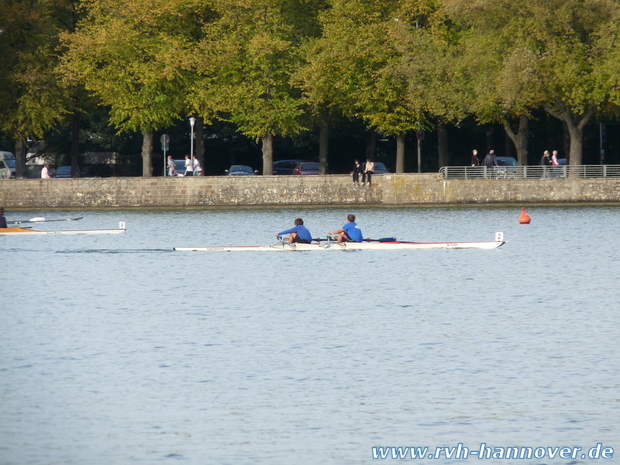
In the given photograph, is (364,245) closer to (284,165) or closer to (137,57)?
(137,57)

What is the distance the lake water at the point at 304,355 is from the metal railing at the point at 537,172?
21.1m

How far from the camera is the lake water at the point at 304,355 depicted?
1673 centimetres

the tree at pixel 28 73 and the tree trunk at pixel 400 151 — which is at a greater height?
the tree at pixel 28 73

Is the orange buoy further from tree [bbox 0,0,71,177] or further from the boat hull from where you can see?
tree [bbox 0,0,71,177]

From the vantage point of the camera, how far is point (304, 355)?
22.9m

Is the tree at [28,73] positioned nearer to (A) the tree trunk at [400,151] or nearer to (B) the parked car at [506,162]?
(A) the tree trunk at [400,151]

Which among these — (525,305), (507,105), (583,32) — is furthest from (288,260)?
(583,32)

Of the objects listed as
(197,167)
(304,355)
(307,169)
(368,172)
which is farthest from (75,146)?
(304,355)

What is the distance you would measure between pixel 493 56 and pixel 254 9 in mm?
13159

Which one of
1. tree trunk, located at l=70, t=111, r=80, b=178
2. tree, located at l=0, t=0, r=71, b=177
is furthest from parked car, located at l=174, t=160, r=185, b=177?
tree, located at l=0, t=0, r=71, b=177

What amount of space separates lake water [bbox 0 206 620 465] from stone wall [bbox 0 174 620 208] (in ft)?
68.5

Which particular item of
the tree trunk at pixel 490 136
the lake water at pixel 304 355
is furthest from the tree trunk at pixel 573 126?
the lake water at pixel 304 355

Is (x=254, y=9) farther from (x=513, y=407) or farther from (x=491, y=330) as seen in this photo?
(x=513, y=407)

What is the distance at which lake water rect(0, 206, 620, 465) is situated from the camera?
1673 centimetres
